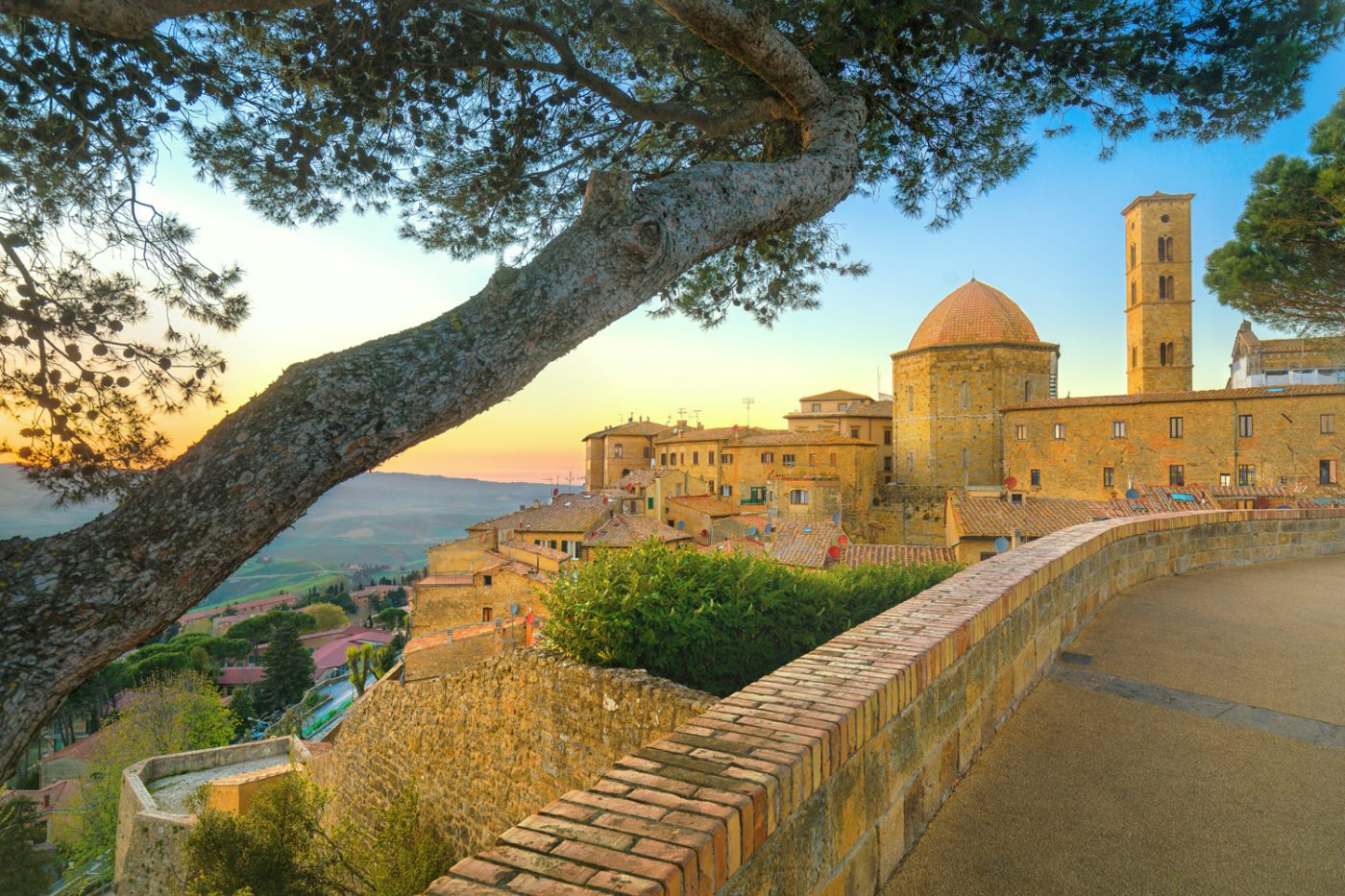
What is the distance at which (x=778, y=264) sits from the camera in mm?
7547

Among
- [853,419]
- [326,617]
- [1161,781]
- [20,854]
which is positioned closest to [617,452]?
[853,419]

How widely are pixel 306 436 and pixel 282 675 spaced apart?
47751mm

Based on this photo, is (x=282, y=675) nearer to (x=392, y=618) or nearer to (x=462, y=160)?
(x=392, y=618)

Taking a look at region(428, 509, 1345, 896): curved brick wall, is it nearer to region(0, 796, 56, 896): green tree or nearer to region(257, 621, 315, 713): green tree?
region(0, 796, 56, 896): green tree

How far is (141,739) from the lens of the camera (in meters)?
29.1

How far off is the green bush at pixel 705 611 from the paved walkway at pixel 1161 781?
5.74 feet

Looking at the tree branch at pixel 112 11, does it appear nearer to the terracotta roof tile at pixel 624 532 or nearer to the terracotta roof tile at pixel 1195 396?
the terracotta roof tile at pixel 624 532

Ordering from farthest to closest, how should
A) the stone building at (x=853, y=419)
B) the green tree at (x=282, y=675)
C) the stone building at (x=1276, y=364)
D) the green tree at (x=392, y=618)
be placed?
the green tree at (x=392, y=618) → the stone building at (x=853, y=419) → the green tree at (x=282, y=675) → the stone building at (x=1276, y=364)

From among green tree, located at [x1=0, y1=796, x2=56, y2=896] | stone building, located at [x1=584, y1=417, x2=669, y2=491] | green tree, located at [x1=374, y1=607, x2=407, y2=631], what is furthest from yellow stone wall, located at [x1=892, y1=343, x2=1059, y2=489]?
green tree, located at [x1=374, y1=607, x2=407, y2=631]

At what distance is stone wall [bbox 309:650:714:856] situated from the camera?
18.5 feet

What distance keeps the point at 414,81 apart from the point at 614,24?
5.62 ft

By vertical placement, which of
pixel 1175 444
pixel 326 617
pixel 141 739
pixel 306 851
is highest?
pixel 1175 444

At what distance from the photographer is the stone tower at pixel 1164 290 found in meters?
43.2

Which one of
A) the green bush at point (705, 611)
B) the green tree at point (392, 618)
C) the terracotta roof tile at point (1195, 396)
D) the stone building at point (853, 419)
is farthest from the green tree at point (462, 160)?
the green tree at point (392, 618)
